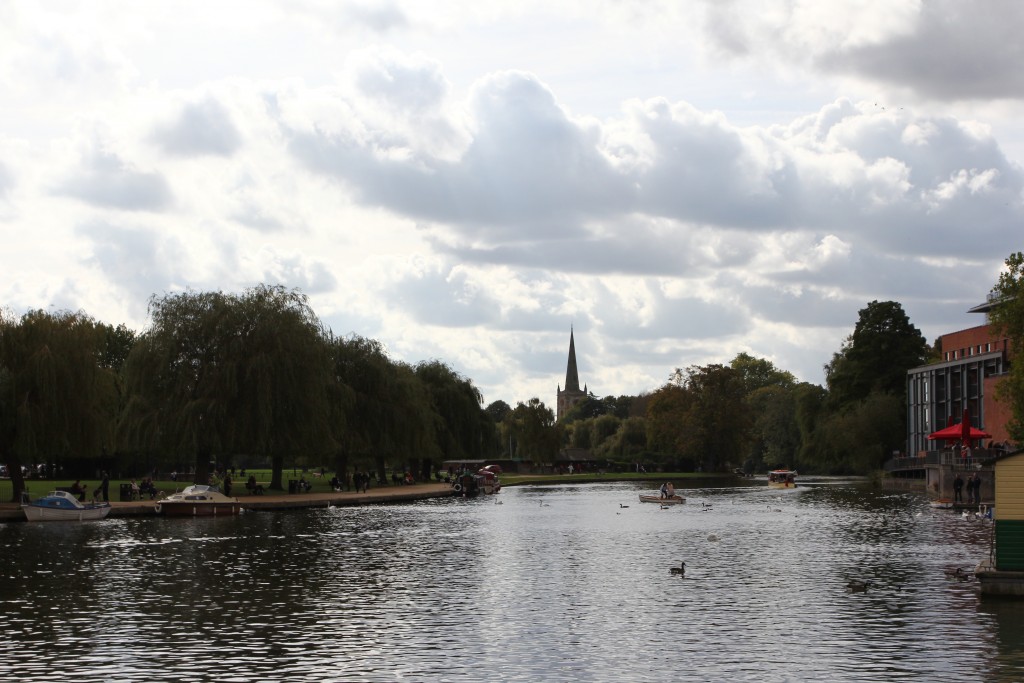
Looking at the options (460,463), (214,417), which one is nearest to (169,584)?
(214,417)

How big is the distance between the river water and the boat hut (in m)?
0.64

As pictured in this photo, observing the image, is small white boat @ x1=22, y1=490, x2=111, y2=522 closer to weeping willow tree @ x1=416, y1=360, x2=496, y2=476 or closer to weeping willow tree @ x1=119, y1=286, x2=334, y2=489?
weeping willow tree @ x1=119, y1=286, x2=334, y2=489

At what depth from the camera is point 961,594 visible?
32.2 metres

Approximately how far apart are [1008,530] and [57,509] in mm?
47959

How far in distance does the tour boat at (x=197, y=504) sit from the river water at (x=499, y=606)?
9.69 m

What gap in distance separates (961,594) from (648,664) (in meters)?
12.3

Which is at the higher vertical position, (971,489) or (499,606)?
(971,489)

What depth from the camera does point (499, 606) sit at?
31.5 meters

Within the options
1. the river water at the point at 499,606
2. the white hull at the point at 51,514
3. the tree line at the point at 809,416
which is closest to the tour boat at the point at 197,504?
the white hull at the point at 51,514

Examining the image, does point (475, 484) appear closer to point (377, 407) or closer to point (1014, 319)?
point (377, 407)

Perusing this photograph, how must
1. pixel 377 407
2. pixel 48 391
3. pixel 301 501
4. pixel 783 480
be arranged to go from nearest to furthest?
1. pixel 48 391
2. pixel 301 501
3. pixel 377 407
4. pixel 783 480

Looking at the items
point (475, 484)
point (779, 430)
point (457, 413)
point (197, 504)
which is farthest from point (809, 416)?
point (197, 504)

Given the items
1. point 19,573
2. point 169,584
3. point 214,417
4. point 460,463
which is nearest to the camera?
point 169,584

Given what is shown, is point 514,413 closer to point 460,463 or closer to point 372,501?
point 460,463
